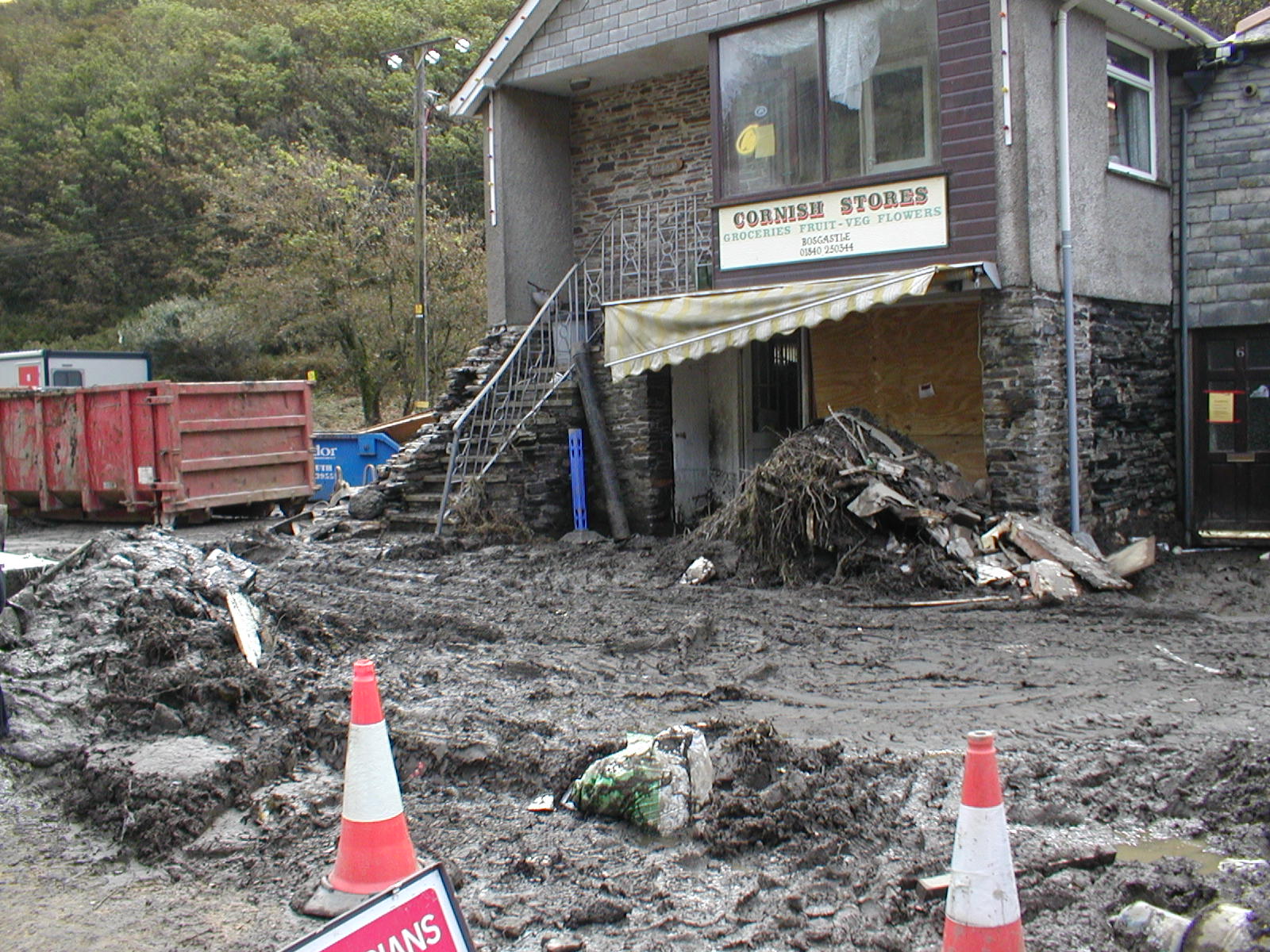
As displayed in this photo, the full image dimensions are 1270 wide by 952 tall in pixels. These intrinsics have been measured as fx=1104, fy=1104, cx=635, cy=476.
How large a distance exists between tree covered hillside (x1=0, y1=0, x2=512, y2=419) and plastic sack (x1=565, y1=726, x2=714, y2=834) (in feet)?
80.7

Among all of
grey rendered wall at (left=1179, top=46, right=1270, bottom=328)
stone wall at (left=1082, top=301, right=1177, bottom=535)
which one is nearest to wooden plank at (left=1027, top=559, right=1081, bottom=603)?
stone wall at (left=1082, top=301, right=1177, bottom=535)

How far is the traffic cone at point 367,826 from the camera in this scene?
12.8 feet

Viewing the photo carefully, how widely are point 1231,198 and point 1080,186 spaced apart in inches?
99.1

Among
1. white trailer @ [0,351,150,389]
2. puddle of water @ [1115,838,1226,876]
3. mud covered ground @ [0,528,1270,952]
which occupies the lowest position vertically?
puddle of water @ [1115,838,1226,876]

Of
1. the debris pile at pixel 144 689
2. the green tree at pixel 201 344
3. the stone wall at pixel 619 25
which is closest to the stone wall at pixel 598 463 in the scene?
the stone wall at pixel 619 25

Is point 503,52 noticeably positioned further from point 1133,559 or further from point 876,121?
point 1133,559

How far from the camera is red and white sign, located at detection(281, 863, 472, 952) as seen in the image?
2.27 metres

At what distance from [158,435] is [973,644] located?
11.0m

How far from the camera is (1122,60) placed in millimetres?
12211

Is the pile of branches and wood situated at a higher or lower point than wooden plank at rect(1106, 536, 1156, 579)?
higher

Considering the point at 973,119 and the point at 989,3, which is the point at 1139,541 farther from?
the point at 989,3

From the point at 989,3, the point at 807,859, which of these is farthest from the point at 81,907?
the point at 989,3

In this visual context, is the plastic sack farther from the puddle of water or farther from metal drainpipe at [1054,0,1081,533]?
metal drainpipe at [1054,0,1081,533]

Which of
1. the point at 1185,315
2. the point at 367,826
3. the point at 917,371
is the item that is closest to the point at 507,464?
the point at 917,371
